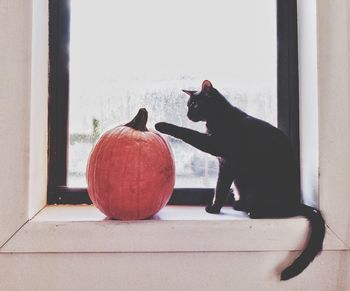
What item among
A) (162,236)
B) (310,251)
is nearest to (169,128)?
(162,236)

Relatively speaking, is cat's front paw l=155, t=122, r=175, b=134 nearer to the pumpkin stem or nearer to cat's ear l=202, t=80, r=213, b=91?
the pumpkin stem

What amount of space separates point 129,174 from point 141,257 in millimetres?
177

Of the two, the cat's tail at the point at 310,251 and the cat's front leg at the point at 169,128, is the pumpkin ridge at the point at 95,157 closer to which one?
the cat's front leg at the point at 169,128

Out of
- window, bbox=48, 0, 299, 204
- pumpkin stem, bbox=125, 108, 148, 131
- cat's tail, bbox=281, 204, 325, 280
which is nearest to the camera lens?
cat's tail, bbox=281, 204, 325, 280

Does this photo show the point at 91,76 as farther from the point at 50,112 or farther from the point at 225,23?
the point at 225,23

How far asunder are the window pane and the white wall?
9.2 inches

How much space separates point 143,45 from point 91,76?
17cm

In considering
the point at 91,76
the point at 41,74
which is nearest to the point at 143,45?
the point at 91,76

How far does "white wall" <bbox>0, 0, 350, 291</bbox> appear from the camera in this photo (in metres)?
0.74

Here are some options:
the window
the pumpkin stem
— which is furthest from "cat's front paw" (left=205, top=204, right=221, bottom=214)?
the pumpkin stem

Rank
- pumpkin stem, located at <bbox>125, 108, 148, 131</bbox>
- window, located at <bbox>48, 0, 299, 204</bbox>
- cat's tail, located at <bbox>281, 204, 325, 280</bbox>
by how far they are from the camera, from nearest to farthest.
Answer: cat's tail, located at <bbox>281, 204, 325, 280</bbox>
pumpkin stem, located at <bbox>125, 108, 148, 131</bbox>
window, located at <bbox>48, 0, 299, 204</bbox>

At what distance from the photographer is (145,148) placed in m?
0.78

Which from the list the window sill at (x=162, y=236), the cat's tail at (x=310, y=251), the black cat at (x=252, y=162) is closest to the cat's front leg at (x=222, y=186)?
the black cat at (x=252, y=162)

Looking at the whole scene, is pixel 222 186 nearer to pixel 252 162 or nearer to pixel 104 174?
pixel 252 162
